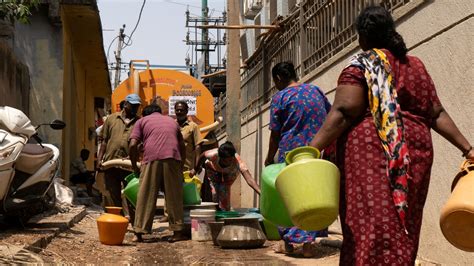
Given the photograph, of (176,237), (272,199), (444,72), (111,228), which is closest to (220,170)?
(176,237)

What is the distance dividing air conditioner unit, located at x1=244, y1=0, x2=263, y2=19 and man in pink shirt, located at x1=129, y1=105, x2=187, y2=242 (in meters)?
12.9

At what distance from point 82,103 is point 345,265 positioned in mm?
15456

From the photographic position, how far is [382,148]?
11.1 ft

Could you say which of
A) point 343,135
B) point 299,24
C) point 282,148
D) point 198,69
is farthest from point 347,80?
point 198,69

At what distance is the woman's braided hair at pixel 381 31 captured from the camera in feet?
11.8

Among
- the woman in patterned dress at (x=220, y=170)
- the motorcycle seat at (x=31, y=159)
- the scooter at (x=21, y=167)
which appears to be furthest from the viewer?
the woman in patterned dress at (x=220, y=170)

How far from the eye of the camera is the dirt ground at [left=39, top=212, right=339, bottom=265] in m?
6.19

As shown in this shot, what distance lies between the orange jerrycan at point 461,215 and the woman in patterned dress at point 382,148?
134 millimetres

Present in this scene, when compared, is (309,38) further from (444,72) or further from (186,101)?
(444,72)

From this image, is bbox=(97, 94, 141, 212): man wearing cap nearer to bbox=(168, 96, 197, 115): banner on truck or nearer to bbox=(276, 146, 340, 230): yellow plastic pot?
bbox=(168, 96, 197, 115): banner on truck

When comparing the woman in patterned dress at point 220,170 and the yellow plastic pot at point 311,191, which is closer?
the yellow plastic pot at point 311,191

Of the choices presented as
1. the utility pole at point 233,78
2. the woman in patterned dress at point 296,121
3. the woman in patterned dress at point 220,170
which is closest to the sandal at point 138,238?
the woman in patterned dress at point 220,170

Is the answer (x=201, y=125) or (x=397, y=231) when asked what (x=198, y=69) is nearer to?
(x=201, y=125)

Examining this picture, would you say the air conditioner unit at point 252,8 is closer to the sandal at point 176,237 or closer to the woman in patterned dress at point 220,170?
the woman in patterned dress at point 220,170
